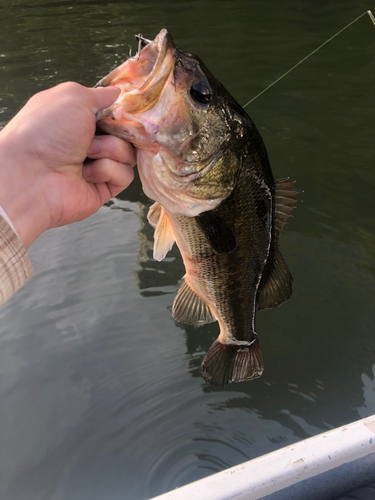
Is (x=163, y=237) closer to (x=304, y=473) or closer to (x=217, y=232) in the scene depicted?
(x=217, y=232)

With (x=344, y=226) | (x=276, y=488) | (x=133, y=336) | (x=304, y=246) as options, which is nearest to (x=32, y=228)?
(x=276, y=488)

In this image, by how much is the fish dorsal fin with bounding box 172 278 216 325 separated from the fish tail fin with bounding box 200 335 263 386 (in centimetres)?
16

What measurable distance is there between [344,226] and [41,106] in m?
2.99

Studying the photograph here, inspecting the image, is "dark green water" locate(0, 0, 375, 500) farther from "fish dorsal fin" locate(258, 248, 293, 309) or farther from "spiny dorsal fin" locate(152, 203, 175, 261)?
"spiny dorsal fin" locate(152, 203, 175, 261)

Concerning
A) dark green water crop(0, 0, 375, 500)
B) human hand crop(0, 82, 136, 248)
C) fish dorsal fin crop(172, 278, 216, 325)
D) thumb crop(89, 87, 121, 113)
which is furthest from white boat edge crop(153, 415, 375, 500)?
thumb crop(89, 87, 121, 113)

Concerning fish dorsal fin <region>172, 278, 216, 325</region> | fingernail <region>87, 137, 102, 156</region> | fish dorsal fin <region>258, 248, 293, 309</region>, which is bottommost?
fish dorsal fin <region>172, 278, 216, 325</region>

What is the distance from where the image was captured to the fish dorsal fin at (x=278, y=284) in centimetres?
181

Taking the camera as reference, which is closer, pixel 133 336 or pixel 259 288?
pixel 259 288

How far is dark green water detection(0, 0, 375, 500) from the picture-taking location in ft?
7.18

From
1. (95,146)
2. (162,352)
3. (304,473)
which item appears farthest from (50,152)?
(162,352)

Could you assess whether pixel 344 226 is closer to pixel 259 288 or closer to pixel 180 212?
pixel 259 288

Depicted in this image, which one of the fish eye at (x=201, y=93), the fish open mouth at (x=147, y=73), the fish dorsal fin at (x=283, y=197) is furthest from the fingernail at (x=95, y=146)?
the fish dorsal fin at (x=283, y=197)

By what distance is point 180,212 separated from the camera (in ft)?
4.76

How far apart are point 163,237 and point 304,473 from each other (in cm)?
96
